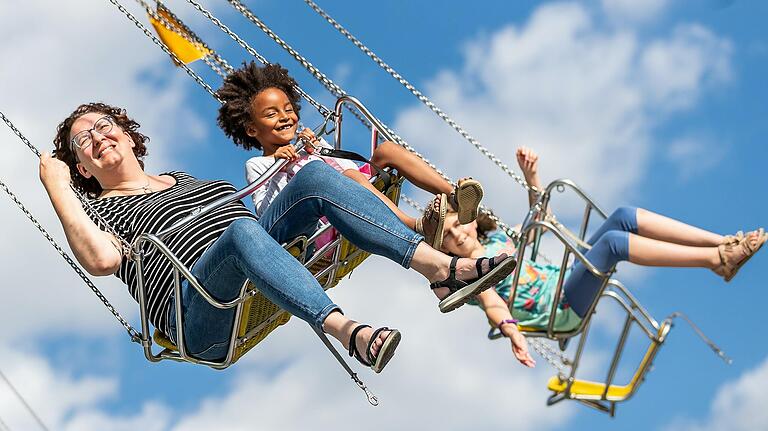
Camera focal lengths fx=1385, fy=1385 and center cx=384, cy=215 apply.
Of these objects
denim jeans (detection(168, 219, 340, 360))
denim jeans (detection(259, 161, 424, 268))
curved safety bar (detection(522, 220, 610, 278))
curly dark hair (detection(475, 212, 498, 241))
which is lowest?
denim jeans (detection(168, 219, 340, 360))

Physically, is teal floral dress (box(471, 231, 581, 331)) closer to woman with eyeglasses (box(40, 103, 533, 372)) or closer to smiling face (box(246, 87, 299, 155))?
smiling face (box(246, 87, 299, 155))

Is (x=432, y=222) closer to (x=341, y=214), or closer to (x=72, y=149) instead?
(x=341, y=214)

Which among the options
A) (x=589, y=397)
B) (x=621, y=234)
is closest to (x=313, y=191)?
(x=621, y=234)

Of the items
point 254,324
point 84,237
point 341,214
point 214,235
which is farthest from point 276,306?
point 84,237

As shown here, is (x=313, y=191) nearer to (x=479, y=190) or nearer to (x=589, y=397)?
(x=479, y=190)

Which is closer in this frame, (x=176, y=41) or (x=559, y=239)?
(x=559, y=239)

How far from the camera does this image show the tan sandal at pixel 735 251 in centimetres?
593

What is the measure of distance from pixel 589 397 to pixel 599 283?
0.83 metres

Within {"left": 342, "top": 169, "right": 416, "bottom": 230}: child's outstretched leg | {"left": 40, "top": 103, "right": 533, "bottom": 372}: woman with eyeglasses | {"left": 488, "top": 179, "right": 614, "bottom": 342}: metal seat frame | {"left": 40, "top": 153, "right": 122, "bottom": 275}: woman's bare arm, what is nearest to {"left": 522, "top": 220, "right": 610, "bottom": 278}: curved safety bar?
{"left": 488, "top": 179, "right": 614, "bottom": 342}: metal seat frame

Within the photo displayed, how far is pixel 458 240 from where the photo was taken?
621 cm

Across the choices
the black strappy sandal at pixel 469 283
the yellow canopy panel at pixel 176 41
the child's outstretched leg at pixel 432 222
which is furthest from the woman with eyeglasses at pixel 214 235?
the yellow canopy panel at pixel 176 41

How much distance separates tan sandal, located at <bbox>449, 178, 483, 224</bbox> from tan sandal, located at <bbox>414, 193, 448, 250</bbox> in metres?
0.05

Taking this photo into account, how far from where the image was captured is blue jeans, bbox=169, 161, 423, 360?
4.25 metres

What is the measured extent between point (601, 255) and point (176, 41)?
2.39 meters
